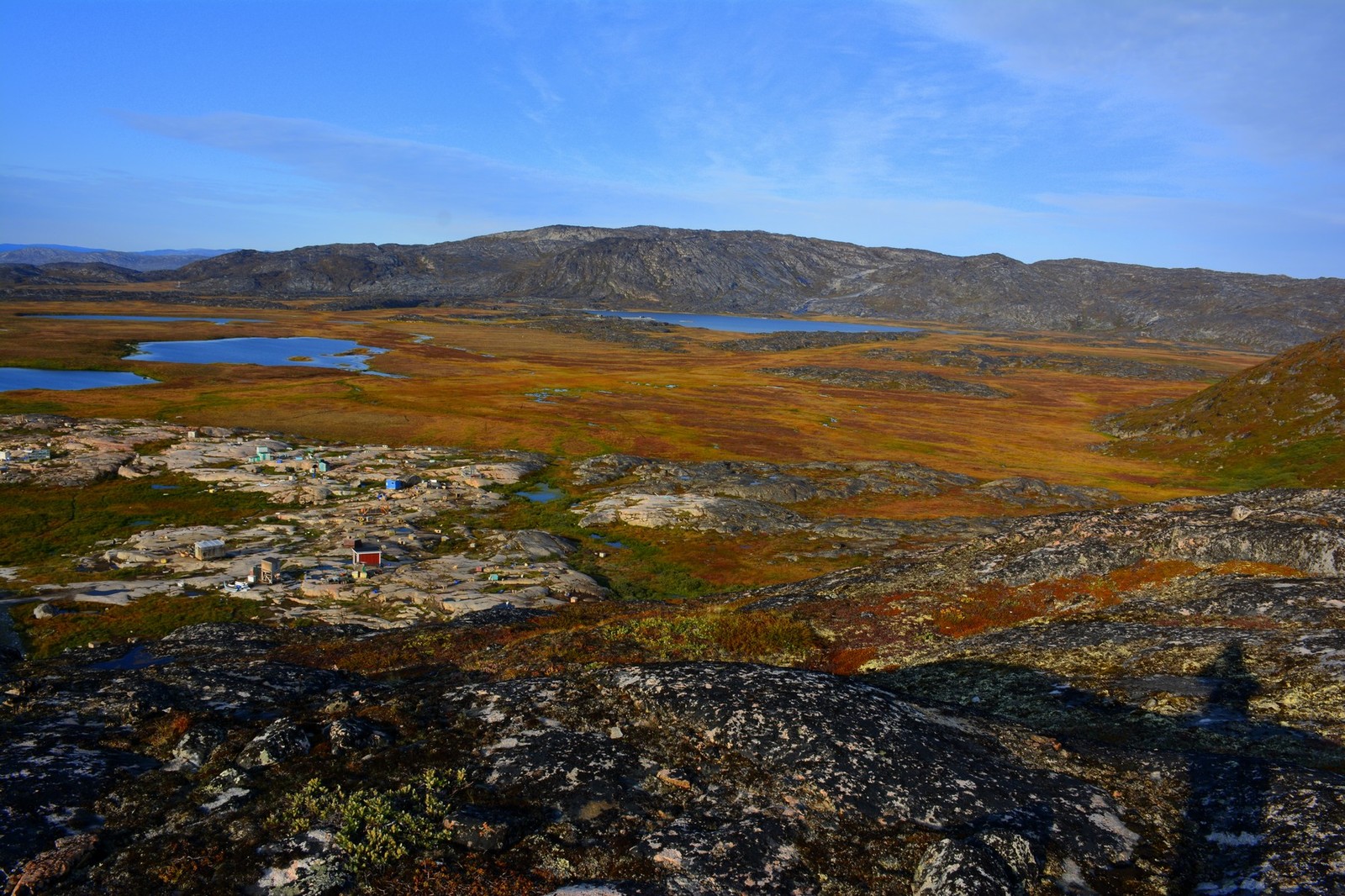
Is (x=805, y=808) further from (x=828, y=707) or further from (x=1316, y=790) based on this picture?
(x=1316, y=790)

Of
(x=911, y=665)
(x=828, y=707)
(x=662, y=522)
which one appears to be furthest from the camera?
(x=662, y=522)

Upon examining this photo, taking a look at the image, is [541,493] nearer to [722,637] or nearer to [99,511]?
[99,511]

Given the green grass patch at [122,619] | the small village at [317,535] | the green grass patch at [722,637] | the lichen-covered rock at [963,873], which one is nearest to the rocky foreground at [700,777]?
the lichen-covered rock at [963,873]

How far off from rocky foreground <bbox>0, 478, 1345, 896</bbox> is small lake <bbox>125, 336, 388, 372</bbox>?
13458 centimetres

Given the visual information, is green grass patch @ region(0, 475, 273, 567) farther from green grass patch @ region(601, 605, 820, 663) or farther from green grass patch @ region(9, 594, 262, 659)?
green grass patch @ region(601, 605, 820, 663)

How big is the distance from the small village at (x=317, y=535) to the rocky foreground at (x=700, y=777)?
21.7m

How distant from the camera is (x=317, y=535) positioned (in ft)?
154

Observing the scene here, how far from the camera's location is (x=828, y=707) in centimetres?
1165

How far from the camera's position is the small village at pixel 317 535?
3644cm

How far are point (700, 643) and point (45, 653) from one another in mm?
27602

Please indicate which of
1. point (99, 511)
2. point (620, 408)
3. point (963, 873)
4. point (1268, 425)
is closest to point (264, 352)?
point (620, 408)

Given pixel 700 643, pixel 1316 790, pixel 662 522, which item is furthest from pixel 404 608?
pixel 1316 790

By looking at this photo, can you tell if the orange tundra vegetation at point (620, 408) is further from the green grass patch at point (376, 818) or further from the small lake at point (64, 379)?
the green grass patch at point (376, 818)

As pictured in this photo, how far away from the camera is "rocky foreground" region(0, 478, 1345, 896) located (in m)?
8.38
